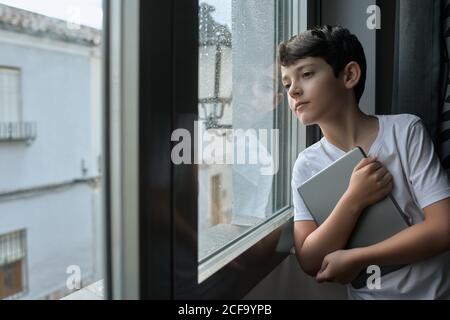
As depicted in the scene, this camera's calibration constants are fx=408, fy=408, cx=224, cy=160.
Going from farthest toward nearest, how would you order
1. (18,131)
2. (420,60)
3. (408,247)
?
(420,60), (408,247), (18,131)

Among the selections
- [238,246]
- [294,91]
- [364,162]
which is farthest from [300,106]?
[238,246]

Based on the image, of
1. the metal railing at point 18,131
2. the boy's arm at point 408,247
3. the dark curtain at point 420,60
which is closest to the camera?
the metal railing at point 18,131

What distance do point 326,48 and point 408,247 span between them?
1.11 ft

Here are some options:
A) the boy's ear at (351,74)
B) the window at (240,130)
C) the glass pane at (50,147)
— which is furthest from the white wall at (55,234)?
the boy's ear at (351,74)

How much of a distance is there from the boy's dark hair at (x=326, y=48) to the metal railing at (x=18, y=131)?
1.33ft

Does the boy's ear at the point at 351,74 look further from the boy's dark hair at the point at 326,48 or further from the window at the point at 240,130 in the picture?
the window at the point at 240,130

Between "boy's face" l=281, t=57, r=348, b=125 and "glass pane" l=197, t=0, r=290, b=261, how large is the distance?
0.13 metres

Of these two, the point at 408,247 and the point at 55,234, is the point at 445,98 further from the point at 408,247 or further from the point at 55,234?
the point at 55,234

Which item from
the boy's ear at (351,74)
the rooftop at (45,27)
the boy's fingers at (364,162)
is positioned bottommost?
the boy's fingers at (364,162)

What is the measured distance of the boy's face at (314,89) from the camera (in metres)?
0.66

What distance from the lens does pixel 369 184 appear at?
0.63 metres

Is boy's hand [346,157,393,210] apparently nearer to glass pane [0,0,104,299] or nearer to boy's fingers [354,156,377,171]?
boy's fingers [354,156,377,171]

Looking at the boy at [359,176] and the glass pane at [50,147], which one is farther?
the boy at [359,176]

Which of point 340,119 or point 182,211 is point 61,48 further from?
point 340,119
